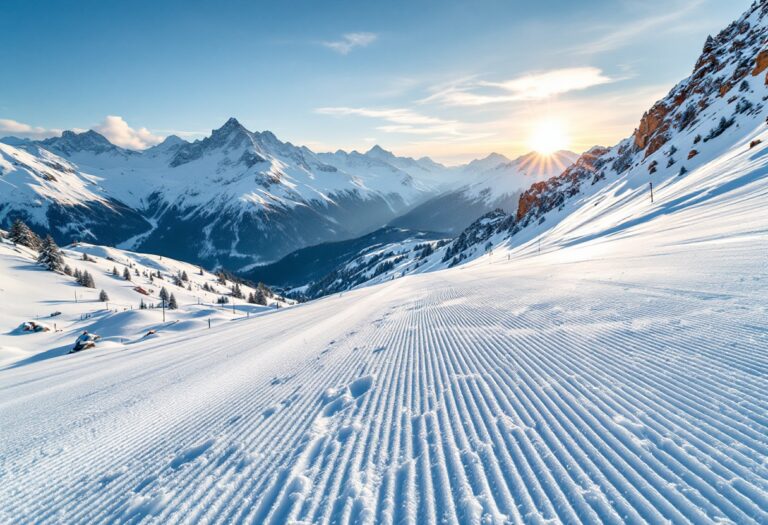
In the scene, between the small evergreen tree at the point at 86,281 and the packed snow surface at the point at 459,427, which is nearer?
the packed snow surface at the point at 459,427

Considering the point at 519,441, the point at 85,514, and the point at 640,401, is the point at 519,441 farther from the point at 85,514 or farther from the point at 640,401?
the point at 85,514

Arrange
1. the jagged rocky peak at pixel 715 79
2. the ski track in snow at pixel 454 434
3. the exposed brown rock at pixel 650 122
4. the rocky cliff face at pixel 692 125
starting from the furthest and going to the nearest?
the exposed brown rock at pixel 650 122 → the jagged rocky peak at pixel 715 79 → the rocky cliff face at pixel 692 125 → the ski track in snow at pixel 454 434

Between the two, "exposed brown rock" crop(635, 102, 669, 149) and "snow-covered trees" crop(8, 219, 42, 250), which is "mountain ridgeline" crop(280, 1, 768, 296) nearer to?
"exposed brown rock" crop(635, 102, 669, 149)

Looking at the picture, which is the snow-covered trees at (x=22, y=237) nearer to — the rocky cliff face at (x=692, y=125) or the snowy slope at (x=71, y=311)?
the snowy slope at (x=71, y=311)

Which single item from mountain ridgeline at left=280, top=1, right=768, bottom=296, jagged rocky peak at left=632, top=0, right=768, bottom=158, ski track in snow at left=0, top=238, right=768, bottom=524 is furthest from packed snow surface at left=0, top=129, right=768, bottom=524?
jagged rocky peak at left=632, top=0, right=768, bottom=158

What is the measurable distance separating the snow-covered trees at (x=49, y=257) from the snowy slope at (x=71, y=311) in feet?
5.31

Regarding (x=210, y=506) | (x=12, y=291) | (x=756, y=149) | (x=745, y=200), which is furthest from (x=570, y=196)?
(x=12, y=291)

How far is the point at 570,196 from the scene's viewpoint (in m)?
89.1

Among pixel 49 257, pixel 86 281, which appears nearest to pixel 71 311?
pixel 86 281

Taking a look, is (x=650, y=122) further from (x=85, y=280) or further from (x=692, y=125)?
(x=85, y=280)

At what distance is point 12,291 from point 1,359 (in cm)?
3347

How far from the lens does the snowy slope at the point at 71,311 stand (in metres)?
39.2

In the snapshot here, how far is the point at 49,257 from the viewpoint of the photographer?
238ft

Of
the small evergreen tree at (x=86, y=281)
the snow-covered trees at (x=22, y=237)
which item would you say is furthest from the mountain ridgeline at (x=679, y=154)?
the snow-covered trees at (x=22, y=237)
